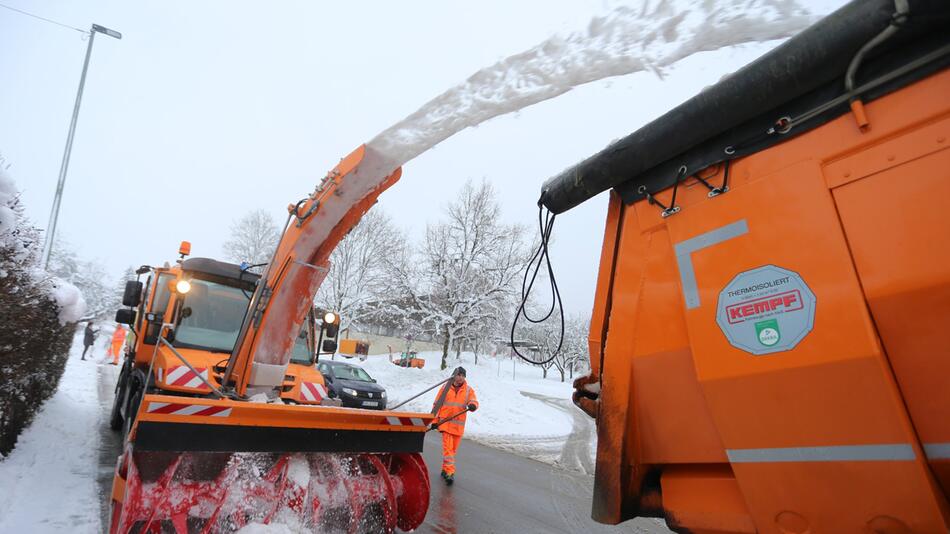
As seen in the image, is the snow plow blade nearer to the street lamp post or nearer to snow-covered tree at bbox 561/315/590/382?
the street lamp post

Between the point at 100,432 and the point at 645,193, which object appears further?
the point at 100,432

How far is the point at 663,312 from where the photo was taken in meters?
1.97

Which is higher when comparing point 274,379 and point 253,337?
point 253,337

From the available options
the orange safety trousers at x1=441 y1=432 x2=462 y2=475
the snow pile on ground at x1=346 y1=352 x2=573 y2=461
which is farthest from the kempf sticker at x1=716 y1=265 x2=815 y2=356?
the snow pile on ground at x1=346 y1=352 x2=573 y2=461

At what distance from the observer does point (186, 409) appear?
9.51 feet

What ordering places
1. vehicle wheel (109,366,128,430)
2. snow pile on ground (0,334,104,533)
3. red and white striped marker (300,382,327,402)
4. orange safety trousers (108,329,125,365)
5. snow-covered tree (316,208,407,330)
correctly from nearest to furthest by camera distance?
snow pile on ground (0,334,104,533) → red and white striped marker (300,382,327,402) → vehicle wheel (109,366,128,430) → orange safety trousers (108,329,125,365) → snow-covered tree (316,208,407,330)

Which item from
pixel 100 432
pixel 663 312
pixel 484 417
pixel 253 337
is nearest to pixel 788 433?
pixel 663 312

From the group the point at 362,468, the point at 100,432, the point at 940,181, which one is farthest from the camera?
the point at 100,432

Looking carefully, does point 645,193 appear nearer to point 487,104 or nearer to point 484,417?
point 487,104

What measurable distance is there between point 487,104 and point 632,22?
0.89 meters

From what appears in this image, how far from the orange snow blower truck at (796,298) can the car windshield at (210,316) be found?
4495 millimetres

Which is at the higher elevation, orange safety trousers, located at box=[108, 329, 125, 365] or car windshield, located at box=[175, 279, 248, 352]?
orange safety trousers, located at box=[108, 329, 125, 365]


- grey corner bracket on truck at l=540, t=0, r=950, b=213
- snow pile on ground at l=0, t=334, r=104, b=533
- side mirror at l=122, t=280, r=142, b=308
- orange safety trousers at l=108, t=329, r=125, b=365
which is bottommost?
snow pile on ground at l=0, t=334, r=104, b=533

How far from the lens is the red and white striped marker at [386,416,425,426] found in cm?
373
